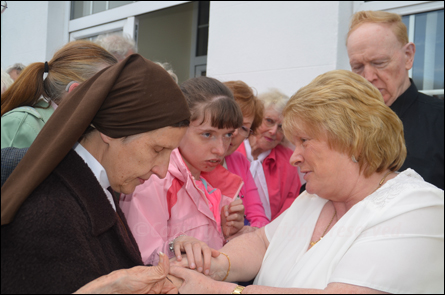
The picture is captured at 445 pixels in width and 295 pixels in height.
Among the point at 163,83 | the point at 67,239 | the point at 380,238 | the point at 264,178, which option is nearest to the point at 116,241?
the point at 67,239

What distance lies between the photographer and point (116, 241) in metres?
1.58

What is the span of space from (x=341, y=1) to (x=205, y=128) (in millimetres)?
2452

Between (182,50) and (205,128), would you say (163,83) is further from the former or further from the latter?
(182,50)

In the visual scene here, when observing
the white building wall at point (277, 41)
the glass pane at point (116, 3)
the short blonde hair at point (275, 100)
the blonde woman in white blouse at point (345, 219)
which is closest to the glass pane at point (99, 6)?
the glass pane at point (116, 3)

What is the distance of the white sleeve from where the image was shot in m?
1.43

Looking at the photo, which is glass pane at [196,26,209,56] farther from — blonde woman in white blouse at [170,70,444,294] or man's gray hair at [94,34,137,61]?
blonde woman in white blouse at [170,70,444,294]

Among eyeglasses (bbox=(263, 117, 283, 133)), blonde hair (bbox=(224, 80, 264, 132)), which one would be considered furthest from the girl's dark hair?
eyeglasses (bbox=(263, 117, 283, 133))

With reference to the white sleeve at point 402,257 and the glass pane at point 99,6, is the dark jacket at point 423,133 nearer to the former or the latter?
the white sleeve at point 402,257

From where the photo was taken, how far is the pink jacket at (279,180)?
336cm

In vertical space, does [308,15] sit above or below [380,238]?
above

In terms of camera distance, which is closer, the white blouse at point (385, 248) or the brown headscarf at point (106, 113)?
the brown headscarf at point (106, 113)

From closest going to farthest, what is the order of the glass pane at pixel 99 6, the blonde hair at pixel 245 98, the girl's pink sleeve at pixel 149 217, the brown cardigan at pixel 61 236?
the brown cardigan at pixel 61 236 < the girl's pink sleeve at pixel 149 217 < the blonde hair at pixel 245 98 < the glass pane at pixel 99 6

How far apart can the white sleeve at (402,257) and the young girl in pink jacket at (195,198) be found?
0.69 metres

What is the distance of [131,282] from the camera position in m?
1.29
